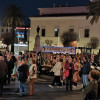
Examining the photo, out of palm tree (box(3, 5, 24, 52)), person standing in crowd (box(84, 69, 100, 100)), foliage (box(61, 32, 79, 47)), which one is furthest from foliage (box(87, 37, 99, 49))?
person standing in crowd (box(84, 69, 100, 100))

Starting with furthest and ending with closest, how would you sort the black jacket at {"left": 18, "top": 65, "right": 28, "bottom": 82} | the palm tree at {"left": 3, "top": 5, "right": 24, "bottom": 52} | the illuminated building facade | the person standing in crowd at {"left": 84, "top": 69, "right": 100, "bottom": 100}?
1. the illuminated building facade
2. the palm tree at {"left": 3, "top": 5, "right": 24, "bottom": 52}
3. the black jacket at {"left": 18, "top": 65, "right": 28, "bottom": 82}
4. the person standing in crowd at {"left": 84, "top": 69, "right": 100, "bottom": 100}

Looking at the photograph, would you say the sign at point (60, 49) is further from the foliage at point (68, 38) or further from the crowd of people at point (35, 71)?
the foliage at point (68, 38)

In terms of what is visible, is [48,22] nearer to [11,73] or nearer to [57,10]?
[57,10]

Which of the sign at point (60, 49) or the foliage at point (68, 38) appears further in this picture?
the foliage at point (68, 38)

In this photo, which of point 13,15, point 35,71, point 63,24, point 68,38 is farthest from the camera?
point 63,24

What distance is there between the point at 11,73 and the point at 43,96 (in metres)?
4.02

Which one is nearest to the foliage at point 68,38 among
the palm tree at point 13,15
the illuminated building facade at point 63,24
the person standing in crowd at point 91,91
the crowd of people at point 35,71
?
the illuminated building facade at point 63,24

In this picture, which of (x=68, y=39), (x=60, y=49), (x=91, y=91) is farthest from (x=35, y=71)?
(x=68, y=39)

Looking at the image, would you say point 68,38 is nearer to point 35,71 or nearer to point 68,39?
point 68,39

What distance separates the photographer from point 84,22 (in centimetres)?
6078

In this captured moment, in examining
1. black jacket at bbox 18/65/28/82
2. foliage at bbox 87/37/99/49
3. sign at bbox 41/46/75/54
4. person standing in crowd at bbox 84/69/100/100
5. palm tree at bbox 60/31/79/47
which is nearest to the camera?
person standing in crowd at bbox 84/69/100/100

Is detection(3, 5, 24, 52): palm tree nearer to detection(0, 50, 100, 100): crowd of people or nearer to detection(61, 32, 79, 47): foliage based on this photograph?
Result: detection(61, 32, 79, 47): foliage

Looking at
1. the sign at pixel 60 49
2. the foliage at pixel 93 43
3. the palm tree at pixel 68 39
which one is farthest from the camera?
the foliage at pixel 93 43

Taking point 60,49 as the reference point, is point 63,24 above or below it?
above
